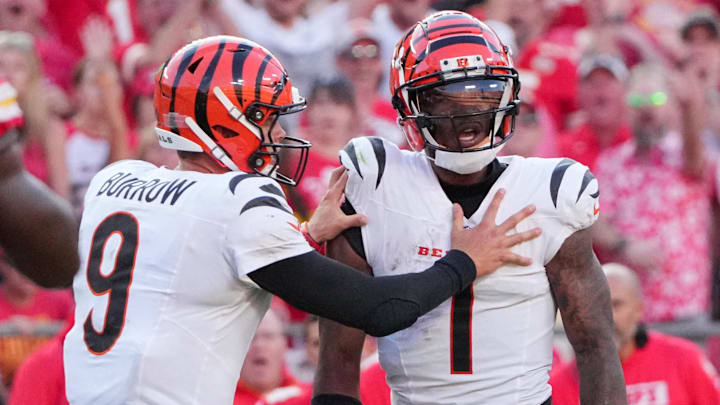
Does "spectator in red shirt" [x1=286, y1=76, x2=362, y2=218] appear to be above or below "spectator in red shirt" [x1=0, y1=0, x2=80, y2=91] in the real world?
below

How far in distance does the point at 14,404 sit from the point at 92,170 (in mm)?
1949

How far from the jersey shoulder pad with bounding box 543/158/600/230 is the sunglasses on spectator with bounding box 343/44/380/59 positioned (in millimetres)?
3851

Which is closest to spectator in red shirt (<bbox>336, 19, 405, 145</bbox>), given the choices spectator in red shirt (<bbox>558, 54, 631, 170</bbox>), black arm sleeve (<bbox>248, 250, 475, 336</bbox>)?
spectator in red shirt (<bbox>558, 54, 631, 170</bbox>)

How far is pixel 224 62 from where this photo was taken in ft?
10.9

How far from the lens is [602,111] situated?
679cm

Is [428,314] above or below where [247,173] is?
below

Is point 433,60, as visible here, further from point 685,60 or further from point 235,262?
point 685,60

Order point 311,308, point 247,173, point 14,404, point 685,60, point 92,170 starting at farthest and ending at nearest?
point 685,60 < point 92,170 < point 14,404 < point 247,173 < point 311,308

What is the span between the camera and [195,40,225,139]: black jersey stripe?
129 inches

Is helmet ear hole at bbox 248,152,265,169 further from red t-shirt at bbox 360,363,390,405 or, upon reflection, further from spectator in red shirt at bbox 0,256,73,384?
spectator in red shirt at bbox 0,256,73,384

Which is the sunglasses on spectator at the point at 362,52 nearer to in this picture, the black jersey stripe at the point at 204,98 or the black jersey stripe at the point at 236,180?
the black jersey stripe at the point at 204,98

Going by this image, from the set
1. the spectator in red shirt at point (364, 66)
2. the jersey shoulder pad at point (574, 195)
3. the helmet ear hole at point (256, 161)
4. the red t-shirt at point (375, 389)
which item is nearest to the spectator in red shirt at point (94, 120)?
the spectator in red shirt at point (364, 66)

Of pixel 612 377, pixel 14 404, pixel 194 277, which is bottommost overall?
pixel 14 404

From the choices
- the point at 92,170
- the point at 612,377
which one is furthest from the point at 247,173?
the point at 92,170
